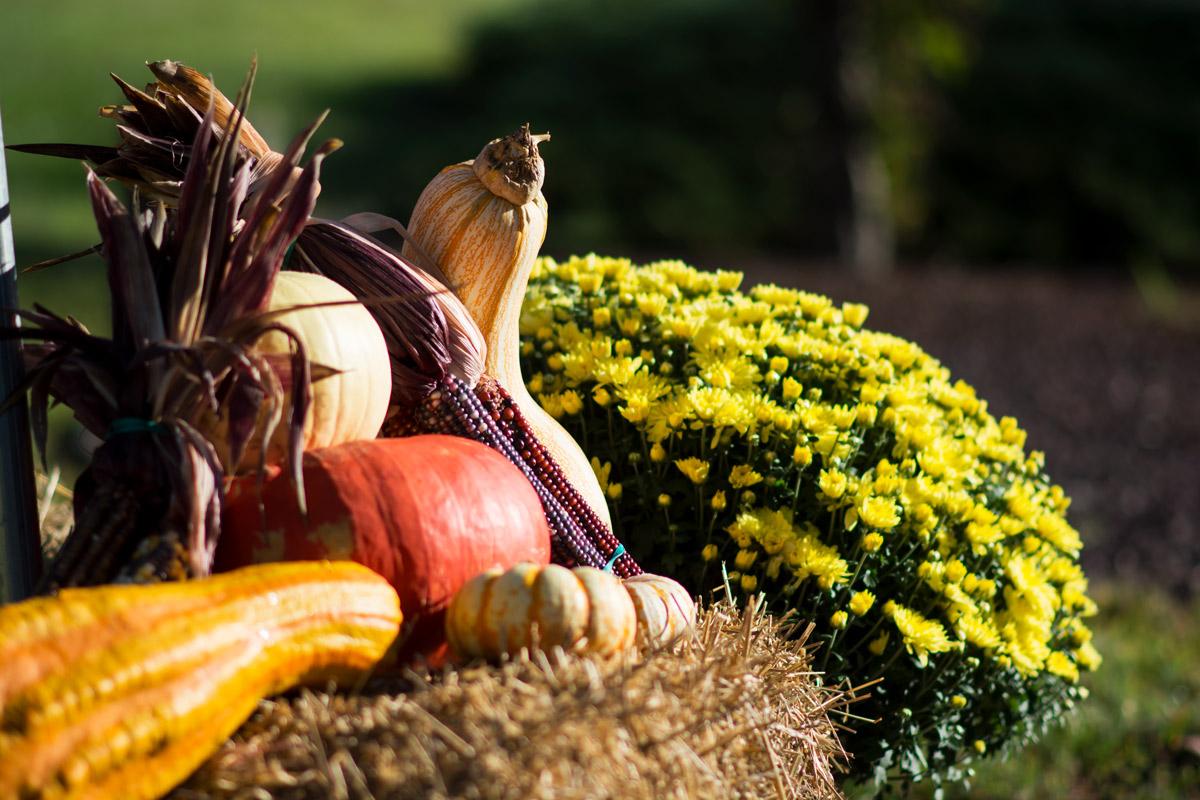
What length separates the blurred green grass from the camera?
14000 millimetres

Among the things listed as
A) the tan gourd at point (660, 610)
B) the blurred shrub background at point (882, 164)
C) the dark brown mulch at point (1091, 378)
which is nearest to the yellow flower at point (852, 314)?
the tan gourd at point (660, 610)

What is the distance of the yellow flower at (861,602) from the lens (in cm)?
235

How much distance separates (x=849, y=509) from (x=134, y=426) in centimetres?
138

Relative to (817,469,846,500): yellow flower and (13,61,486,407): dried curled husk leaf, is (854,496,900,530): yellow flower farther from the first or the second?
(13,61,486,407): dried curled husk leaf

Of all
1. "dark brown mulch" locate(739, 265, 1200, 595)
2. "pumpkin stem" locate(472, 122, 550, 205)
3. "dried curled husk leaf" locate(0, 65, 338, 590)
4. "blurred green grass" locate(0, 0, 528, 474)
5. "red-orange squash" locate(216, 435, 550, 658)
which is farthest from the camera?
"blurred green grass" locate(0, 0, 528, 474)

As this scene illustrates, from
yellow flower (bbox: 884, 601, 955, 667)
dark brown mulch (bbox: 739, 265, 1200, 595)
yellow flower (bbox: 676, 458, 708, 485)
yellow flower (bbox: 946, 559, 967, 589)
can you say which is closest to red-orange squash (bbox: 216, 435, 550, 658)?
→ yellow flower (bbox: 676, 458, 708, 485)

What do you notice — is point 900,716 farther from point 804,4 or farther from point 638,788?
point 804,4

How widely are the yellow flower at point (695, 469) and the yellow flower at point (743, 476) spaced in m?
0.06

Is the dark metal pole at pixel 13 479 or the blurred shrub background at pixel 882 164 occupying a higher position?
the blurred shrub background at pixel 882 164

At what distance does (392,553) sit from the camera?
185 centimetres

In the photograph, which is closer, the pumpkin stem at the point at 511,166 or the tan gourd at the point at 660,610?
the tan gourd at the point at 660,610

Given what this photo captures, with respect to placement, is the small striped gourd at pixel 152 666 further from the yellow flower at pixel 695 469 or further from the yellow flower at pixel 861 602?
the yellow flower at pixel 861 602

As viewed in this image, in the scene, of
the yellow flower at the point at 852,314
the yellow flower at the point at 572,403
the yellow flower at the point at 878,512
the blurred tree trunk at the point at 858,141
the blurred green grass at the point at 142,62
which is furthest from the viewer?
the blurred green grass at the point at 142,62

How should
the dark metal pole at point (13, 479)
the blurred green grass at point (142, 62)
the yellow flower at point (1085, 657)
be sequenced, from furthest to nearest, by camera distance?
the blurred green grass at point (142, 62) < the yellow flower at point (1085, 657) < the dark metal pole at point (13, 479)
